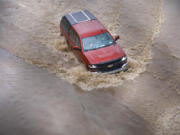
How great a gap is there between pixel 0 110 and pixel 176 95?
6517mm

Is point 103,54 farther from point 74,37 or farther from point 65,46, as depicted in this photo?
point 65,46

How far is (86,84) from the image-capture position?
9.70 m

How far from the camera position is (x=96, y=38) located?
405 inches

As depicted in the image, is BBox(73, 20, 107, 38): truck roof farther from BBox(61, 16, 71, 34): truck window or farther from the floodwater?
the floodwater

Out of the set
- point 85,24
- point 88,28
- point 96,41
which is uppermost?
point 85,24

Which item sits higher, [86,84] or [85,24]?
[85,24]

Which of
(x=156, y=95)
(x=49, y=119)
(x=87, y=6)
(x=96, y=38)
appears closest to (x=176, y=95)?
(x=156, y=95)

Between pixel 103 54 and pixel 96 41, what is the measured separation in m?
0.83

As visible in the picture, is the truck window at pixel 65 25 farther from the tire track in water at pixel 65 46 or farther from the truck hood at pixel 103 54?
the truck hood at pixel 103 54

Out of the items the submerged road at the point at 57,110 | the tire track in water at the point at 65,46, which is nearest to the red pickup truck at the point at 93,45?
the tire track in water at the point at 65,46

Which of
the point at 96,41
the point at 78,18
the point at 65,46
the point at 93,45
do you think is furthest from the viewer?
the point at 65,46

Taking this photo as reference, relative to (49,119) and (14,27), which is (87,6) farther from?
(49,119)

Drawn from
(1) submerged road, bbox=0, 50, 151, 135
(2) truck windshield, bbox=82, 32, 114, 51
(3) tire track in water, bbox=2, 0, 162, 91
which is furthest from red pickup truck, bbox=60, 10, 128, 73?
(1) submerged road, bbox=0, 50, 151, 135

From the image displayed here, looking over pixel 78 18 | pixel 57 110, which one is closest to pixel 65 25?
pixel 78 18
